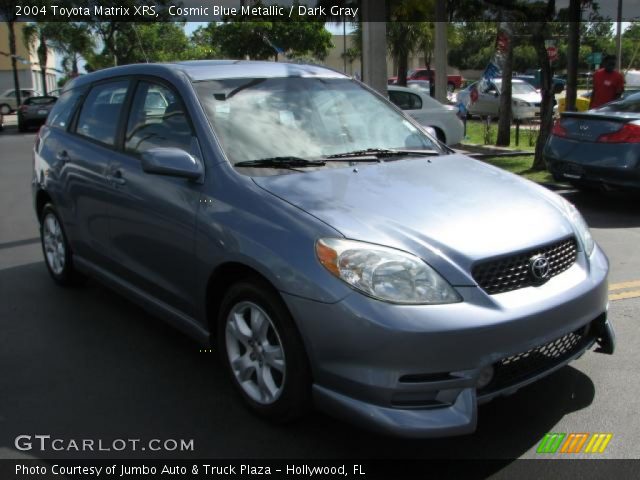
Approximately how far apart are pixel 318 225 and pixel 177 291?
1.16 m

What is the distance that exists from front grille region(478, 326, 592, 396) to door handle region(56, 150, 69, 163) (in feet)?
11.6

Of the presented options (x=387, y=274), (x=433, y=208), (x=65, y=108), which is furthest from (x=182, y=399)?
(x=65, y=108)

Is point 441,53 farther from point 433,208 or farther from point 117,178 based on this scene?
point 433,208

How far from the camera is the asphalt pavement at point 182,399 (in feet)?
10.3

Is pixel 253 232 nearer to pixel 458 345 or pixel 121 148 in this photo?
pixel 458 345

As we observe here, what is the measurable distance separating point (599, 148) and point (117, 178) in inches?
235

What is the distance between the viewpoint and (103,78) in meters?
4.97

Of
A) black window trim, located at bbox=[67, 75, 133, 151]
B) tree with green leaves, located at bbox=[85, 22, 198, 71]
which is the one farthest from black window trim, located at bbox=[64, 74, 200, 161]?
tree with green leaves, located at bbox=[85, 22, 198, 71]

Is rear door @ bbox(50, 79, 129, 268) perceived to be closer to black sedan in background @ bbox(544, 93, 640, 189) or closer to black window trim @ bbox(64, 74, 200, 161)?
black window trim @ bbox(64, 74, 200, 161)

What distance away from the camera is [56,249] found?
5578 mm

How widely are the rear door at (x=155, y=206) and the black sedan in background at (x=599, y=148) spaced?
5698 millimetres

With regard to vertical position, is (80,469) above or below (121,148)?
below

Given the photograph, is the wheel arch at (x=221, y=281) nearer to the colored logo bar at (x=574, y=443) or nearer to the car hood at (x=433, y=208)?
the car hood at (x=433, y=208)

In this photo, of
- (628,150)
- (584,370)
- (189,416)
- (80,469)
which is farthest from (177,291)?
(628,150)
